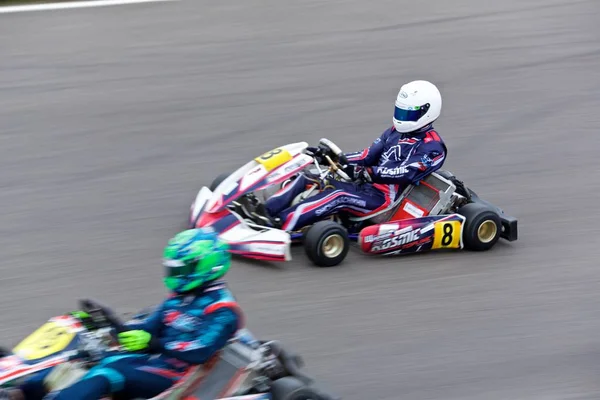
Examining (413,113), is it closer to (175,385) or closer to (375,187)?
(375,187)

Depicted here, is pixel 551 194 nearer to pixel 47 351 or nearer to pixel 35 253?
pixel 35 253

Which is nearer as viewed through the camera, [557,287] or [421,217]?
[557,287]

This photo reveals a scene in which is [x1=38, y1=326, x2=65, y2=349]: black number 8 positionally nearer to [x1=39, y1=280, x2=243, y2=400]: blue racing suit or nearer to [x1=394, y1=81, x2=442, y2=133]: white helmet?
[x1=39, y1=280, x2=243, y2=400]: blue racing suit

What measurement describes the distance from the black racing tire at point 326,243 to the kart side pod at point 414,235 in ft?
0.59

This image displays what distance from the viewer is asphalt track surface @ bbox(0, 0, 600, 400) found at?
237 inches

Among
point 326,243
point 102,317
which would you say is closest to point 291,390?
point 102,317

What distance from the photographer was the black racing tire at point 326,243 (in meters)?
6.75

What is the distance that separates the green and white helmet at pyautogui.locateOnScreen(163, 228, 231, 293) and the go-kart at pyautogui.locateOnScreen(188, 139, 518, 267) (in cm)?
210

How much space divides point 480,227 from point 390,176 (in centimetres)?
75

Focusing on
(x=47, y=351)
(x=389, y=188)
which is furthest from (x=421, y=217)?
(x=47, y=351)

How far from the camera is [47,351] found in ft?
15.6

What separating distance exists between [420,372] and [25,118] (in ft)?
17.9

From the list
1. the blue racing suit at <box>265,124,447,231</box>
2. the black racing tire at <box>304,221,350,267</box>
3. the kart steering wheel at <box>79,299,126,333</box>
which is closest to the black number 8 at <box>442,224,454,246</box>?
the blue racing suit at <box>265,124,447,231</box>

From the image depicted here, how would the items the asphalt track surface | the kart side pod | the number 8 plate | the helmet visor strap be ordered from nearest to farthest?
1. the asphalt track surface
2. the kart side pod
3. the number 8 plate
4. the helmet visor strap
